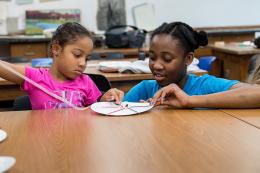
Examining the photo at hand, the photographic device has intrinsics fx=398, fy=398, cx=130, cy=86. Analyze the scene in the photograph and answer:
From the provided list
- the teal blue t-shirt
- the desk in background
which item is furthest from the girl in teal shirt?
the desk in background

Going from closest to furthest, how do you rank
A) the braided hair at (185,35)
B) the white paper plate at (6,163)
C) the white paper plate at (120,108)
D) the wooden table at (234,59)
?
the white paper plate at (6,163) → the white paper plate at (120,108) → the braided hair at (185,35) → the wooden table at (234,59)

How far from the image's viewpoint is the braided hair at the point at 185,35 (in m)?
1.57

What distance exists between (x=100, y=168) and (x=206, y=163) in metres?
0.22

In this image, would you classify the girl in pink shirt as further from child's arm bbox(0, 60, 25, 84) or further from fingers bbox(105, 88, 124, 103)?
fingers bbox(105, 88, 124, 103)

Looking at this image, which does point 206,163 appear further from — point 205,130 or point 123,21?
point 123,21

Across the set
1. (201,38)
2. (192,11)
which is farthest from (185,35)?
(192,11)

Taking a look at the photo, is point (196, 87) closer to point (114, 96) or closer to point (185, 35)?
point (185, 35)

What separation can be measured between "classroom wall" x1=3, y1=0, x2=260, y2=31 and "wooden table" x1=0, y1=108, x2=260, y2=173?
4055 millimetres

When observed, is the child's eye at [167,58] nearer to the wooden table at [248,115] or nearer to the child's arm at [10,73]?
the wooden table at [248,115]

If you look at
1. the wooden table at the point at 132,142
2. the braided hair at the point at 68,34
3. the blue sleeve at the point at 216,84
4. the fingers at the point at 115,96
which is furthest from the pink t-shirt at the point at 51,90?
the blue sleeve at the point at 216,84

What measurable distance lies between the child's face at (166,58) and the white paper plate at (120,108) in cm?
21

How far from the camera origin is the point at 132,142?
1.00 m

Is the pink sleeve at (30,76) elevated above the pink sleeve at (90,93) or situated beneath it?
elevated above

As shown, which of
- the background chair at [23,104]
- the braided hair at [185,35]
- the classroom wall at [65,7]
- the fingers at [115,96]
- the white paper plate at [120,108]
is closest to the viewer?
the white paper plate at [120,108]
